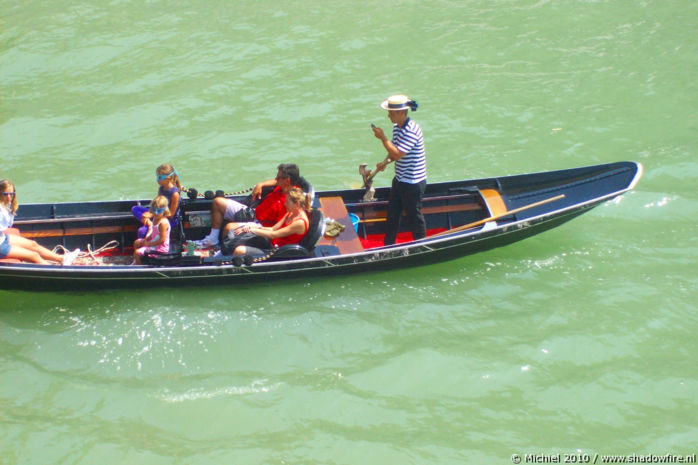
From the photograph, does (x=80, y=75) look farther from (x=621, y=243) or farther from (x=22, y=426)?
(x=621, y=243)

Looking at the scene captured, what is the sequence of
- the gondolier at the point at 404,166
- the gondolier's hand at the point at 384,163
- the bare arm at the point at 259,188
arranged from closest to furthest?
the gondolier at the point at 404,166 < the gondolier's hand at the point at 384,163 < the bare arm at the point at 259,188

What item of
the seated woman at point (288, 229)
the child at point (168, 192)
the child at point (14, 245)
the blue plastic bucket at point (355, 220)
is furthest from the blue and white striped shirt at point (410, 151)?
the child at point (14, 245)

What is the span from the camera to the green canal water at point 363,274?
6.03m

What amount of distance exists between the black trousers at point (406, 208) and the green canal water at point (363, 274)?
53 cm

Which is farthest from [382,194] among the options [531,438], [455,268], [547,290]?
[531,438]

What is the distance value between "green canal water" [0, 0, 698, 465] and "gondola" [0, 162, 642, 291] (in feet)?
0.87

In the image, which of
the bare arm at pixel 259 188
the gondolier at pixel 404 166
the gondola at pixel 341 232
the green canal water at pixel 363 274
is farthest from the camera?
the bare arm at pixel 259 188

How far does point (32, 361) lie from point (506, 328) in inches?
178

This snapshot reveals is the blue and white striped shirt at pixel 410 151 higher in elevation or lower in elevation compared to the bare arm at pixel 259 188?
higher

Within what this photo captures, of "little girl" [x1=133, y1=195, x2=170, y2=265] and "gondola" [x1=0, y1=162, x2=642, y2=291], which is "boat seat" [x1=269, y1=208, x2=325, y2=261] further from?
"little girl" [x1=133, y1=195, x2=170, y2=265]

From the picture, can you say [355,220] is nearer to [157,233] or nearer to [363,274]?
[363,274]

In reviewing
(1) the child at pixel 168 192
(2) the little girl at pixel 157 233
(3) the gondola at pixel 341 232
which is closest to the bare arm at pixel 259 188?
(3) the gondola at pixel 341 232

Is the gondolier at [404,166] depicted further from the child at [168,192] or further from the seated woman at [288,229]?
the child at [168,192]

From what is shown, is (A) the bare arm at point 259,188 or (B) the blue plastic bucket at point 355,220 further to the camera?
Answer: (B) the blue plastic bucket at point 355,220
